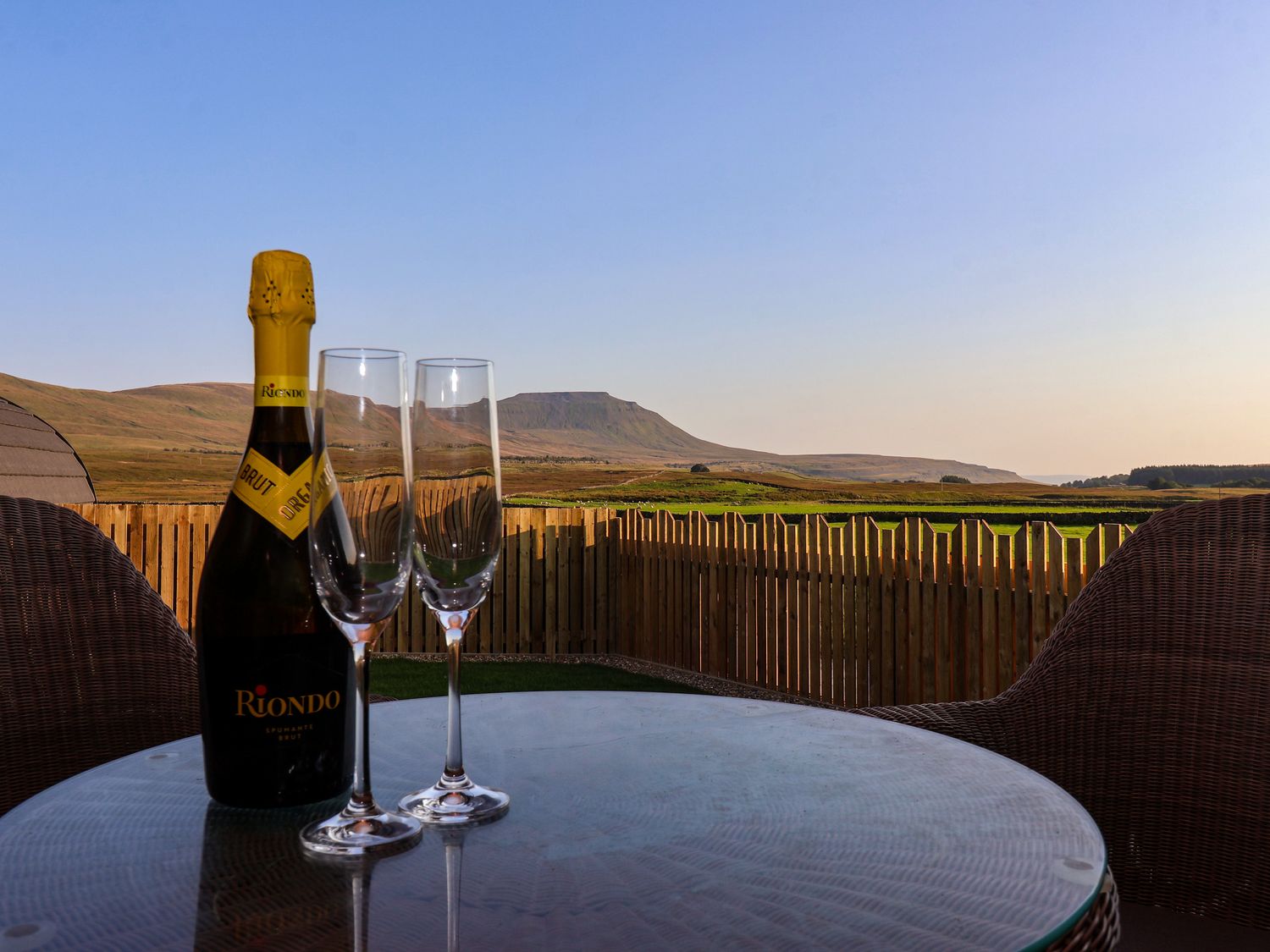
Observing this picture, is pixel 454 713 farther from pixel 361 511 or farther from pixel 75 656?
pixel 75 656

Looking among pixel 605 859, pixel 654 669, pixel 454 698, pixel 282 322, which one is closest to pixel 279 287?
pixel 282 322

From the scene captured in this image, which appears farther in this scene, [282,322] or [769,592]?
[769,592]

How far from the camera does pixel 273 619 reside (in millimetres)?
1102

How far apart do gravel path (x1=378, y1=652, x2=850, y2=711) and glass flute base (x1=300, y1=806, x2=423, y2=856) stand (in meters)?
6.00

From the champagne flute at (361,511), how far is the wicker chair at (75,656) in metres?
1.30

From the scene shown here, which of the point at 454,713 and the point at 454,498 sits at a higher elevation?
the point at 454,498

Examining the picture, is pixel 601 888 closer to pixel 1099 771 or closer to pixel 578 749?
pixel 578 749

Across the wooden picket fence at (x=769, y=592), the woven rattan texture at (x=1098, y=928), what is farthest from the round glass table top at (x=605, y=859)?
the wooden picket fence at (x=769, y=592)

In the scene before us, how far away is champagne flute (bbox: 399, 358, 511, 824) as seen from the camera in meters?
0.97

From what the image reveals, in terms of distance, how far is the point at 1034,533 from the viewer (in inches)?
213

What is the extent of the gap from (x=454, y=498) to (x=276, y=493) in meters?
0.31

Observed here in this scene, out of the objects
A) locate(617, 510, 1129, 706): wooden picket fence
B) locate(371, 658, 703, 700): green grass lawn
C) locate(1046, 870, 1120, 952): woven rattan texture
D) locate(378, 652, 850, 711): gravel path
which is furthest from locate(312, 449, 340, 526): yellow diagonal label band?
locate(371, 658, 703, 700): green grass lawn

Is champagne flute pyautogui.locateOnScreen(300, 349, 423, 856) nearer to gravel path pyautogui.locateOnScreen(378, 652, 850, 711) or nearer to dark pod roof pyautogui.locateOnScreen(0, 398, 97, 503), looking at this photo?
gravel path pyautogui.locateOnScreen(378, 652, 850, 711)

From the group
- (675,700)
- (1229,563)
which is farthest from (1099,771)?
(675,700)
